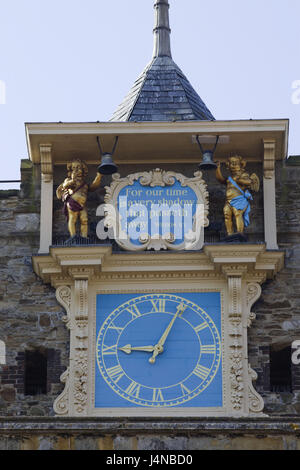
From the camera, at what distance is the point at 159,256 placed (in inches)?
917

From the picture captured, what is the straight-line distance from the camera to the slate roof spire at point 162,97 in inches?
975

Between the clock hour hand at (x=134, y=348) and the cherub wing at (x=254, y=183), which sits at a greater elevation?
the cherub wing at (x=254, y=183)

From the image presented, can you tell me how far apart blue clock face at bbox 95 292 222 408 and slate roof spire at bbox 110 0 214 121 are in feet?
10.1

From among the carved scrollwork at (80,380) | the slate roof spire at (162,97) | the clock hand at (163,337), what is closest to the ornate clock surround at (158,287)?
the carved scrollwork at (80,380)

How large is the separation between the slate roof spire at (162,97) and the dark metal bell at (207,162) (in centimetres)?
126

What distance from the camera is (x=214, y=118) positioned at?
84.1 ft

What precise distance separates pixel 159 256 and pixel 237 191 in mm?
1491

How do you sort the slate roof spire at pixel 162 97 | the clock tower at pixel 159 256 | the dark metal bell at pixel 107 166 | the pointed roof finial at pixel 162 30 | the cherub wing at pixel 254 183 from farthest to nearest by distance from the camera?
the pointed roof finial at pixel 162 30
the slate roof spire at pixel 162 97
the cherub wing at pixel 254 183
the dark metal bell at pixel 107 166
the clock tower at pixel 159 256

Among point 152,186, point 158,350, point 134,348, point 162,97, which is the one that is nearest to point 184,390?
point 158,350

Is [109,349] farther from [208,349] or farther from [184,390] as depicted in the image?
[208,349]

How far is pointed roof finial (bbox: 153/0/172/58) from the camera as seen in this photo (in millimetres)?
26484

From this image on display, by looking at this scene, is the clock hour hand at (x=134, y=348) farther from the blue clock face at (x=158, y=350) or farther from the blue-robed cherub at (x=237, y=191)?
the blue-robed cherub at (x=237, y=191)

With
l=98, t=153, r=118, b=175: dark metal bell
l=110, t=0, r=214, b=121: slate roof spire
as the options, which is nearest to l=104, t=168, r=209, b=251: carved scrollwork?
l=98, t=153, r=118, b=175: dark metal bell
